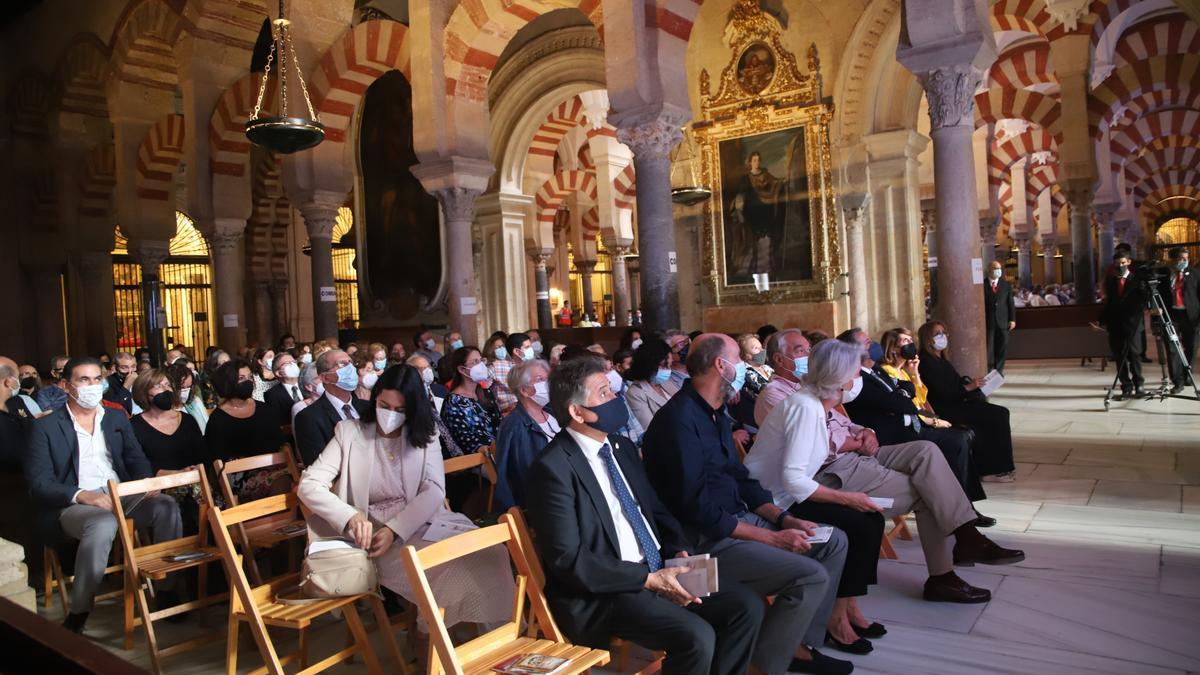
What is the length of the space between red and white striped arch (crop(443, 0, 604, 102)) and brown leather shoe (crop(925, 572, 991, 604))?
8.19 meters

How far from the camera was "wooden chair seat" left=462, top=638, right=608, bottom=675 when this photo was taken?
2215mm

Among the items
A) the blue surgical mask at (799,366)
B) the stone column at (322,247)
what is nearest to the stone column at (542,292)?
the stone column at (322,247)

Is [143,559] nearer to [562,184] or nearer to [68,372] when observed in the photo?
[68,372]

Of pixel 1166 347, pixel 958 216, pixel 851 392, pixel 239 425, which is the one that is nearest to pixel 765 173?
pixel 958 216

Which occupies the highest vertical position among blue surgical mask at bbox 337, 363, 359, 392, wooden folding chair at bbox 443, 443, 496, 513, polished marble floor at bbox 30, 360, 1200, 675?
blue surgical mask at bbox 337, 363, 359, 392

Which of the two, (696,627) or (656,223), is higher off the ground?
(656,223)

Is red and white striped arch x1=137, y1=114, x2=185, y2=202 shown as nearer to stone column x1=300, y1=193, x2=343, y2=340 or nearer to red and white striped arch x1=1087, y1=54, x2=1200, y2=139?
stone column x1=300, y1=193, x2=343, y2=340

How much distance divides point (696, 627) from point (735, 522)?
1.83 ft

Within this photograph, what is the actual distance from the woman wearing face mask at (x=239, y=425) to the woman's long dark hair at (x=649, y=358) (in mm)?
1935

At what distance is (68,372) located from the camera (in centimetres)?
389

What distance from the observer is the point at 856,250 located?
11734 millimetres

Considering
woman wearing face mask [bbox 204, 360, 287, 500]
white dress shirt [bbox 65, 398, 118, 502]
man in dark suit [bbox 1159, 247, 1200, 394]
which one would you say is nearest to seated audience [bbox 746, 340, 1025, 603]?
woman wearing face mask [bbox 204, 360, 287, 500]

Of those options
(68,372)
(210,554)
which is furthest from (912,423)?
(68,372)

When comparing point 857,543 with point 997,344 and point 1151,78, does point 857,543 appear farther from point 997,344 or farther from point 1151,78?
point 1151,78
